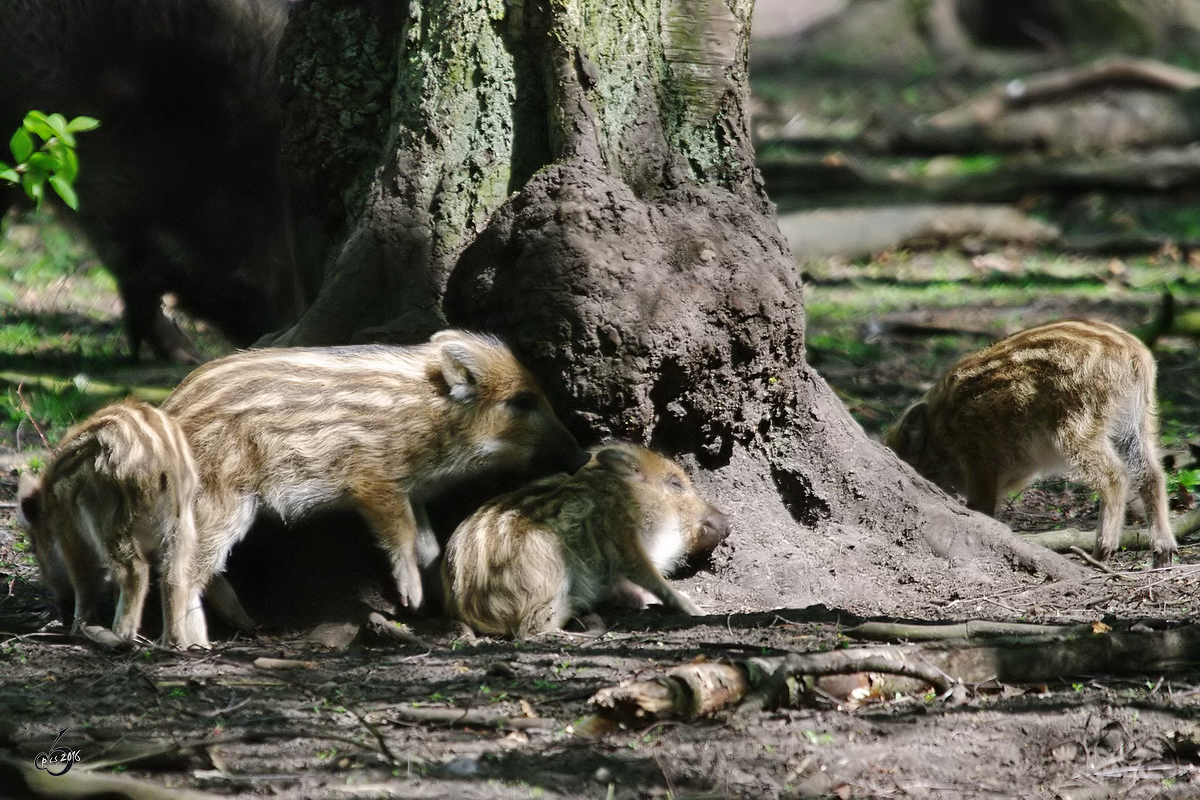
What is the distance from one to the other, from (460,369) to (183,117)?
4.69m

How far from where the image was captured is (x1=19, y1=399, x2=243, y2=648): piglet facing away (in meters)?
4.24

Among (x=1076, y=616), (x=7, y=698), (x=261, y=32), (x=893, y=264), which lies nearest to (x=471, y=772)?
(x=7, y=698)

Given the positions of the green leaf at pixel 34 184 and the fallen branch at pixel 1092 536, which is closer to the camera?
the green leaf at pixel 34 184

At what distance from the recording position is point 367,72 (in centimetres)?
526

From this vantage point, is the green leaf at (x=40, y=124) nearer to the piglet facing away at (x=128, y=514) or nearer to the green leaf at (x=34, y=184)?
the green leaf at (x=34, y=184)

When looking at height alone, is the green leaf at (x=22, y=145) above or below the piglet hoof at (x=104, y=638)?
above

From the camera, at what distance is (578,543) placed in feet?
15.4

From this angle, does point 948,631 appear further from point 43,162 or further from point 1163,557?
point 43,162

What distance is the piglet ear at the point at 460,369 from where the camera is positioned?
466 cm

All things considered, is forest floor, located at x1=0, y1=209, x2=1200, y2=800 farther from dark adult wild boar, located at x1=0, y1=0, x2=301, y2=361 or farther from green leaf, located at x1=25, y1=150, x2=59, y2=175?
dark adult wild boar, located at x1=0, y1=0, x2=301, y2=361

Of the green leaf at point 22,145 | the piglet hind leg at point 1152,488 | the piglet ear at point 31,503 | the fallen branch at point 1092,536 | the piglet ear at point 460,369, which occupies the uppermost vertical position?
the green leaf at point 22,145

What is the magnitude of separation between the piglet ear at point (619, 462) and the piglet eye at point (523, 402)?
28 centimetres

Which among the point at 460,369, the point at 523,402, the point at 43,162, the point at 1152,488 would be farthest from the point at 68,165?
the point at 1152,488

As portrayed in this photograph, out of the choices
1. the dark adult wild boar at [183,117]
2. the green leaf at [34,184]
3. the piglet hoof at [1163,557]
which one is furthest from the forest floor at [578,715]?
the dark adult wild boar at [183,117]
